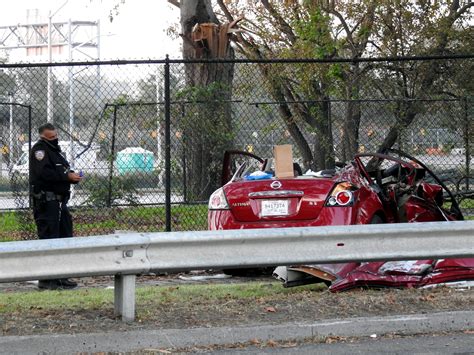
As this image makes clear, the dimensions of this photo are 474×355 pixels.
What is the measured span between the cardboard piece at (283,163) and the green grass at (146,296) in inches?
45.6

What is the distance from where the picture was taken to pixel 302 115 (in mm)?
14875

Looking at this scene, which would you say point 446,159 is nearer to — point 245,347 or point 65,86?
point 65,86

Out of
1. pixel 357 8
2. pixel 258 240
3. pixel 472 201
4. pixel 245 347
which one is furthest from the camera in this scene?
pixel 357 8

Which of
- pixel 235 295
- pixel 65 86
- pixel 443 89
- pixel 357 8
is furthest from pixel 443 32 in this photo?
pixel 235 295

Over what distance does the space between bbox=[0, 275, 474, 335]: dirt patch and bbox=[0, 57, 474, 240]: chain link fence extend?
4019 millimetres

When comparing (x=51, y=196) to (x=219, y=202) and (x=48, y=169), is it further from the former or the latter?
(x=219, y=202)

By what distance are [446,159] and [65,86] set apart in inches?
233

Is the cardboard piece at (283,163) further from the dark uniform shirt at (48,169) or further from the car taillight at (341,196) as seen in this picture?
the dark uniform shirt at (48,169)

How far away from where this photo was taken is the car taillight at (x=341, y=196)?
8875mm

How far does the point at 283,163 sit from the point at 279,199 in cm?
68

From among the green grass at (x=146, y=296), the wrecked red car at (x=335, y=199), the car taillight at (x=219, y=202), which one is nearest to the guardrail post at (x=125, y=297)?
the green grass at (x=146, y=296)

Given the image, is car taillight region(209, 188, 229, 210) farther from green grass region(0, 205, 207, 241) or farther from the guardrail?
green grass region(0, 205, 207, 241)

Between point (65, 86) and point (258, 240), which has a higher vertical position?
point (65, 86)

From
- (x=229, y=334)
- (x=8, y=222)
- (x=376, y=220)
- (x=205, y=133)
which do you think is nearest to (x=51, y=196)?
(x=205, y=133)
